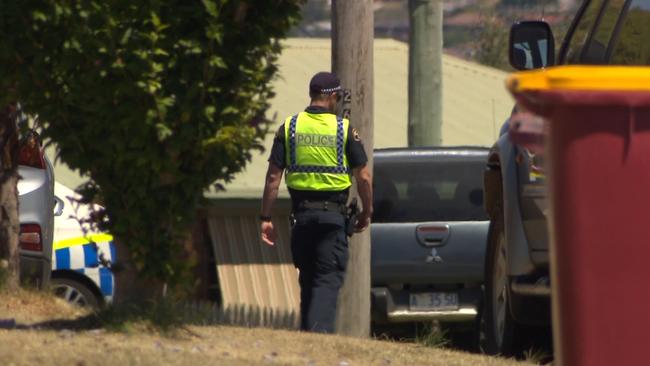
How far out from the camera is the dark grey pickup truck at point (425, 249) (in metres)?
11.9

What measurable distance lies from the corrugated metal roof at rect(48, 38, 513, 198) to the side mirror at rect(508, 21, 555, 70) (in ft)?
35.7

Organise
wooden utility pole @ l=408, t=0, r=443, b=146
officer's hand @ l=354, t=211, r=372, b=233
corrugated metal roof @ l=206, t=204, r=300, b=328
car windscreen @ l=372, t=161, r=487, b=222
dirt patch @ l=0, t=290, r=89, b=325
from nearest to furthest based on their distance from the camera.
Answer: dirt patch @ l=0, t=290, r=89, b=325 < officer's hand @ l=354, t=211, r=372, b=233 < car windscreen @ l=372, t=161, r=487, b=222 < wooden utility pole @ l=408, t=0, r=443, b=146 < corrugated metal roof @ l=206, t=204, r=300, b=328

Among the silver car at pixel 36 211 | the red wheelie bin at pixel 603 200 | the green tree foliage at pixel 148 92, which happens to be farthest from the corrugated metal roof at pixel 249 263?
the red wheelie bin at pixel 603 200

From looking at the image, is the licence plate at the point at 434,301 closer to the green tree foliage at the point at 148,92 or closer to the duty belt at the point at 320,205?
the duty belt at the point at 320,205

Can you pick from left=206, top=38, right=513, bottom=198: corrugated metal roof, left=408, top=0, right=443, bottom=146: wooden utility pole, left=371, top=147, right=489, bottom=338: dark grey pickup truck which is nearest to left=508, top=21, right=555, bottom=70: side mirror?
left=371, top=147, right=489, bottom=338: dark grey pickup truck

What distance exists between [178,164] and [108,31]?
64 cm

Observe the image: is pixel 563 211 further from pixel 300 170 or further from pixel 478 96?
pixel 478 96

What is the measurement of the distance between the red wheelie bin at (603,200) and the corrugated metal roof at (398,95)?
14.9 metres

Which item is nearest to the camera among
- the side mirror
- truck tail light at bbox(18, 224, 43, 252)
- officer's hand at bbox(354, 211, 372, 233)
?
the side mirror

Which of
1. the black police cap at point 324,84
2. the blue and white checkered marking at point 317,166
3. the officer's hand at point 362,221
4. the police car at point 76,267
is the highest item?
the black police cap at point 324,84

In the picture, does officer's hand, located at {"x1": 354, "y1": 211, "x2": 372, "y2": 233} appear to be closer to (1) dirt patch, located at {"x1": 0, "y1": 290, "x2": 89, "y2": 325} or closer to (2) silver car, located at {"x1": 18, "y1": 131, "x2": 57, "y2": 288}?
(1) dirt patch, located at {"x1": 0, "y1": 290, "x2": 89, "y2": 325}

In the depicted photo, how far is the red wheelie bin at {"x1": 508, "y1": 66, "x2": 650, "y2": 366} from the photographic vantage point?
4.40 metres

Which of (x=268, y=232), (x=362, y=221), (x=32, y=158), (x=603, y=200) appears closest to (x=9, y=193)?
(x=32, y=158)

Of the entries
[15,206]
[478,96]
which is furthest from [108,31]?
[478,96]
